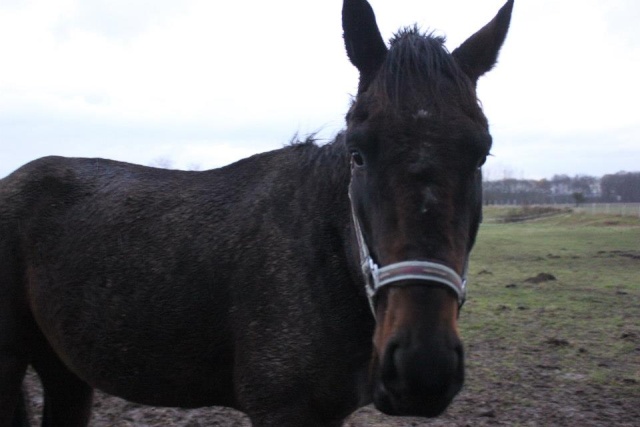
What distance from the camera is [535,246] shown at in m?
23.3

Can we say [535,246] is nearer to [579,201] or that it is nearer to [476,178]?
[476,178]

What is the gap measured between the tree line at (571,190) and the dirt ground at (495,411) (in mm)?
46174

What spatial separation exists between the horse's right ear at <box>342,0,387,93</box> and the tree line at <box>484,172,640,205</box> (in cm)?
4989

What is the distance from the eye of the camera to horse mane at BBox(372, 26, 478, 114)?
7.65ft

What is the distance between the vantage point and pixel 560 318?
9484 mm

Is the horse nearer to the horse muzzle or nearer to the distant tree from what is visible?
the horse muzzle

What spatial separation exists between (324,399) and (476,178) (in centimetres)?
110

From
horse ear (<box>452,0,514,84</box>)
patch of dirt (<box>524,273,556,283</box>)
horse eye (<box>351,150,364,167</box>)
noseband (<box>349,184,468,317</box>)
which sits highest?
horse ear (<box>452,0,514,84</box>)

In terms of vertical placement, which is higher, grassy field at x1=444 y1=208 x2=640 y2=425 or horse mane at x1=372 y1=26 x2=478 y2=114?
horse mane at x1=372 y1=26 x2=478 y2=114

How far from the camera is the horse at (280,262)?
213 centimetres

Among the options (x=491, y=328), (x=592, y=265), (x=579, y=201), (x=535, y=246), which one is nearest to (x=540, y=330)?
(x=491, y=328)

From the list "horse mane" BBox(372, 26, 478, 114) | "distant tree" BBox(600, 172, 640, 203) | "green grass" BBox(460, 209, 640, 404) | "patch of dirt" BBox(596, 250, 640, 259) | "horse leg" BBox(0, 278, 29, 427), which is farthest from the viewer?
"distant tree" BBox(600, 172, 640, 203)

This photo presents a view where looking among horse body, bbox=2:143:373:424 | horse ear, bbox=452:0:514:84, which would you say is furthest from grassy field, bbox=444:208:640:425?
horse ear, bbox=452:0:514:84

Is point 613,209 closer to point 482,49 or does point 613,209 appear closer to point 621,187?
point 621,187
